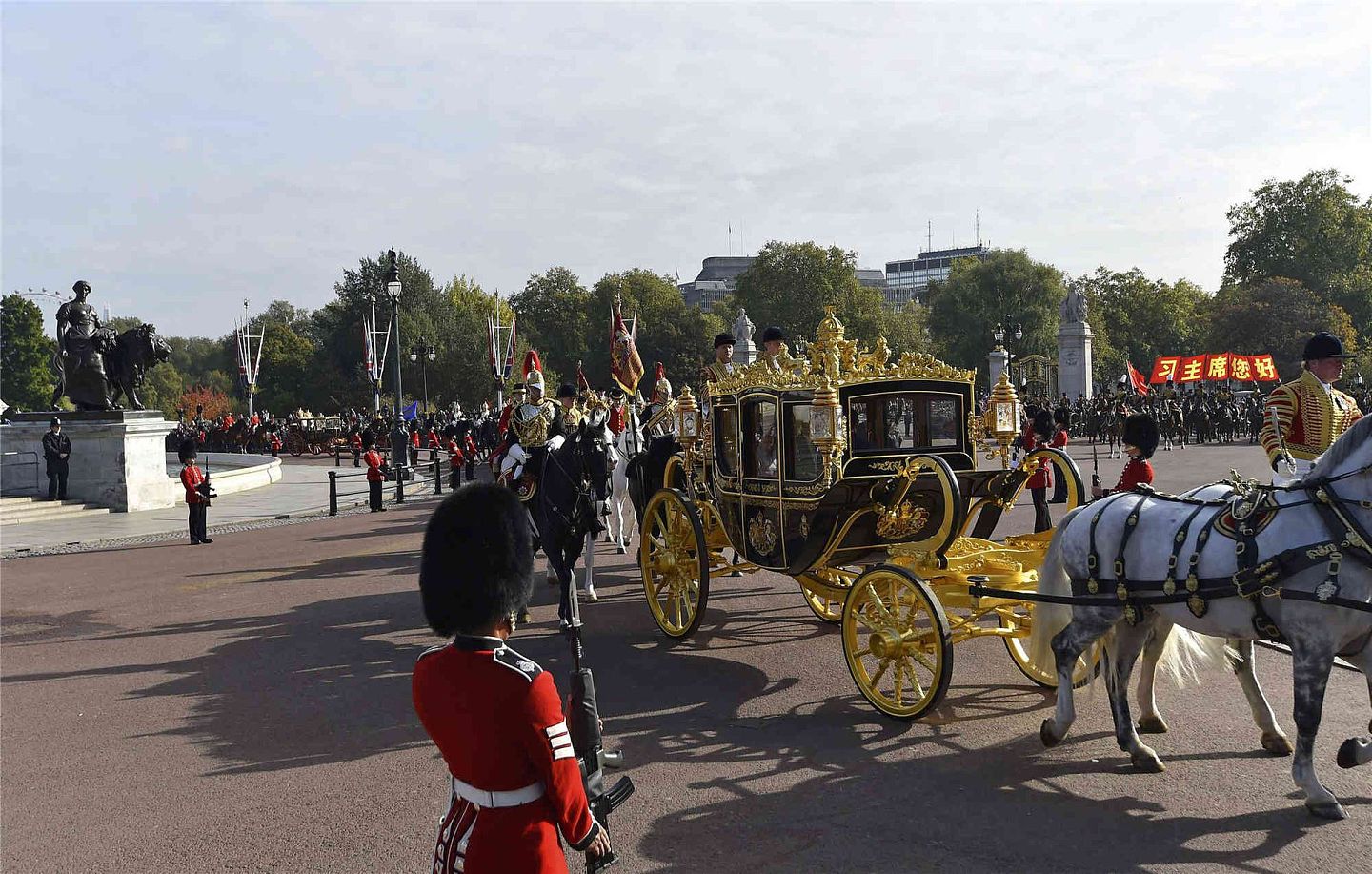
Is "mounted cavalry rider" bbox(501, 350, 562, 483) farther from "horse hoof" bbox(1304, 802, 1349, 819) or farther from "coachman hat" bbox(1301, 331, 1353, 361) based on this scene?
"horse hoof" bbox(1304, 802, 1349, 819)

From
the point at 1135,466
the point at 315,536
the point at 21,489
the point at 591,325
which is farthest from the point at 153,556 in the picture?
the point at 591,325

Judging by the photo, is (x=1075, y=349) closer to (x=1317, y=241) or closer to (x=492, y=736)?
(x=1317, y=241)

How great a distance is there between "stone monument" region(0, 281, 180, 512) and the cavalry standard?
1815 cm

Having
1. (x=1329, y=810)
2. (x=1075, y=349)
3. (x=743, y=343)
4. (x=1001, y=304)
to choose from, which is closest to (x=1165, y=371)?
(x=1075, y=349)

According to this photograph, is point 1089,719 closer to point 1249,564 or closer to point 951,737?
point 951,737

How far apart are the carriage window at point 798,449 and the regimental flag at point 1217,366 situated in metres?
36.8

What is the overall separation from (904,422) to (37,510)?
2031cm

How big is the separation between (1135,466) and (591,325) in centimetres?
7180

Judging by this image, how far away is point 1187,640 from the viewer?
19.2 feet

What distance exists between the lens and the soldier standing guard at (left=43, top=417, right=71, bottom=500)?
70.5 ft

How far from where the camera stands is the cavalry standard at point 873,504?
6.24 meters

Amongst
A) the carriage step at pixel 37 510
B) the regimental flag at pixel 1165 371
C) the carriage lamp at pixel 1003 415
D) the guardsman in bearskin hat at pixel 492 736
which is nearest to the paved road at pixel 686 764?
the carriage lamp at pixel 1003 415

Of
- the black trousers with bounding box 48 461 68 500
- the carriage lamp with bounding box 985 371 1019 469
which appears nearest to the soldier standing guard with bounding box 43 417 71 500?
the black trousers with bounding box 48 461 68 500

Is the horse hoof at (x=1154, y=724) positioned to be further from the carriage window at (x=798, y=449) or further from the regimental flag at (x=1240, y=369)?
the regimental flag at (x=1240, y=369)
